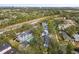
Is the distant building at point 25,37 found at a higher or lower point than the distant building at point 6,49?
higher

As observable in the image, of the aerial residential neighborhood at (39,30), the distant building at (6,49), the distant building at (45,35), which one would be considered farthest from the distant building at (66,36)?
the distant building at (6,49)

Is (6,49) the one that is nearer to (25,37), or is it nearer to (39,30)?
(25,37)

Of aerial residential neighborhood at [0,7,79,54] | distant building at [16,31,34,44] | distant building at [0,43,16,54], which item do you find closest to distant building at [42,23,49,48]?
aerial residential neighborhood at [0,7,79,54]

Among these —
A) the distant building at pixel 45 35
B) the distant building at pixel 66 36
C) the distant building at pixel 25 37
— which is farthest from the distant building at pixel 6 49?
the distant building at pixel 66 36

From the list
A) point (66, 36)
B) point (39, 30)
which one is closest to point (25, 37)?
point (39, 30)

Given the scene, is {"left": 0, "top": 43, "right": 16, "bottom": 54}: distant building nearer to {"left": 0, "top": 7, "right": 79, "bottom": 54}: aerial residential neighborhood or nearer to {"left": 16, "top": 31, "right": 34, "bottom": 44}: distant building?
{"left": 0, "top": 7, "right": 79, "bottom": 54}: aerial residential neighborhood

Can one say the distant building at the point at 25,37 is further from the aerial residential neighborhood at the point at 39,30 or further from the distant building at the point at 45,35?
the distant building at the point at 45,35
